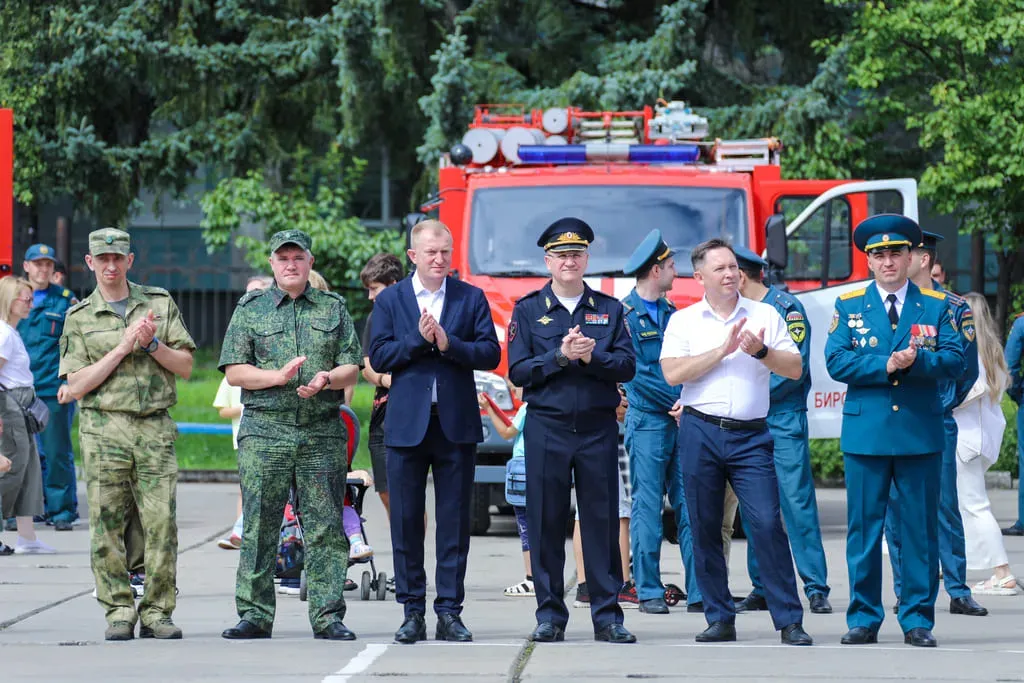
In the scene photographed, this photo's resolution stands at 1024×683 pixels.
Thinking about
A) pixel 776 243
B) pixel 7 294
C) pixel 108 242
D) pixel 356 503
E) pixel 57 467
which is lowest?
pixel 57 467

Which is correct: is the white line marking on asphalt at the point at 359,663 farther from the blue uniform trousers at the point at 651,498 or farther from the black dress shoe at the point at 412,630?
the blue uniform trousers at the point at 651,498

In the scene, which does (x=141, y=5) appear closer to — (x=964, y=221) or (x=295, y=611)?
(x=964, y=221)

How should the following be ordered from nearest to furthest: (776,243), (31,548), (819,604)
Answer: (819,604) → (31,548) → (776,243)

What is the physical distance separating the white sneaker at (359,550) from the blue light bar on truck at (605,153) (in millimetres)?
4888

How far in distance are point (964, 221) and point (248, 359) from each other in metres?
14.4

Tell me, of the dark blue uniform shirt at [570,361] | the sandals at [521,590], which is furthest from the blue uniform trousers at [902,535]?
the sandals at [521,590]

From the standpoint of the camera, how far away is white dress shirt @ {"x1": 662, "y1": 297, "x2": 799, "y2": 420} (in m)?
8.02

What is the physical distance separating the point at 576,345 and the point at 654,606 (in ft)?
6.93

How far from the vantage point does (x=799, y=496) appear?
927 cm

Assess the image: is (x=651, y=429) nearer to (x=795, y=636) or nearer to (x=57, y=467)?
(x=795, y=636)

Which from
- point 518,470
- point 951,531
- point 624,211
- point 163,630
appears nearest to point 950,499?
point 951,531

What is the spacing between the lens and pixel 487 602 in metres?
9.77

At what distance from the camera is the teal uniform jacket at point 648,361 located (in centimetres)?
929

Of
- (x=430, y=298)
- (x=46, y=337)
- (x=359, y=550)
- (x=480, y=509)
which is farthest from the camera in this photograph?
(x=46, y=337)
